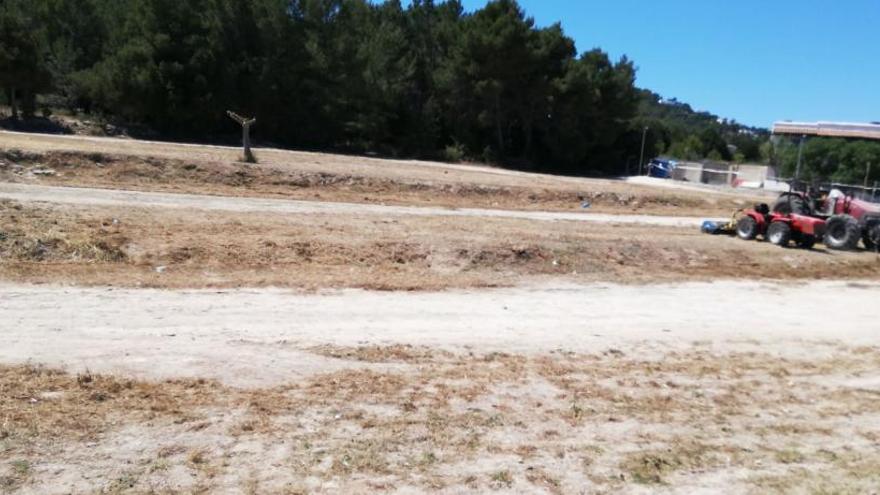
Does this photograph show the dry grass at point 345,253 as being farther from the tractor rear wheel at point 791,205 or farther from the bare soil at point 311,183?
the bare soil at point 311,183

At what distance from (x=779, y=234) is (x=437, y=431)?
56.3 feet

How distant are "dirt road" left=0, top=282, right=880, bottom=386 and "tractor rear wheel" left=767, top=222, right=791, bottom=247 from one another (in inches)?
263

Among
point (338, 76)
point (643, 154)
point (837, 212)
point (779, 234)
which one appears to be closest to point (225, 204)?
point (779, 234)

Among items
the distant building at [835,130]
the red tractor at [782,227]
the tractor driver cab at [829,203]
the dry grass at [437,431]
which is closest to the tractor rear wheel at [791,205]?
the red tractor at [782,227]

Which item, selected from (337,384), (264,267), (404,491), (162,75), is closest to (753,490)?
(404,491)

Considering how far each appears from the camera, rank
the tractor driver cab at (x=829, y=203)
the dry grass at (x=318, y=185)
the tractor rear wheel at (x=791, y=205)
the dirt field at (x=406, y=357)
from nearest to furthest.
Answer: the dirt field at (x=406, y=357), the dry grass at (x=318, y=185), the tractor rear wheel at (x=791, y=205), the tractor driver cab at (x=829, y=203)

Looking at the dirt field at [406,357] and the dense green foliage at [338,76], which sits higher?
the dense green foliage at [338,76]

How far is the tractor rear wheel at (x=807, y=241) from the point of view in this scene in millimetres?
19953

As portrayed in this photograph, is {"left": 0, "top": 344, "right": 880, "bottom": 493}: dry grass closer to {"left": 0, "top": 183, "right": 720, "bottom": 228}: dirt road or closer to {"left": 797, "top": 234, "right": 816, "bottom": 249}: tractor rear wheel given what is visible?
{"left": 0, "top": 183, "right": 720, "bottom": 228}: dirt road

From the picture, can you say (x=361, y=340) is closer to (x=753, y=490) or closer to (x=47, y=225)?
(x=753, y=490)

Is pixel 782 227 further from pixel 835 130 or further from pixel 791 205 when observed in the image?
pixel 835 130

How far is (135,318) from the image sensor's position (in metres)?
8.66

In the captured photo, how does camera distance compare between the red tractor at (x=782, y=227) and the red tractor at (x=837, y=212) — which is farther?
the red tractor at (x=837, y=212)

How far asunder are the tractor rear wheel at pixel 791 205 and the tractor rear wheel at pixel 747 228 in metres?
1.24
